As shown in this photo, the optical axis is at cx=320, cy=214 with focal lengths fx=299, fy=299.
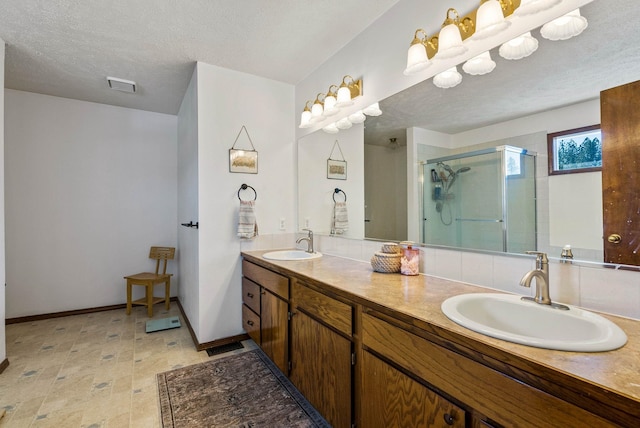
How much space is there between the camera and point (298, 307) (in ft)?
5.83

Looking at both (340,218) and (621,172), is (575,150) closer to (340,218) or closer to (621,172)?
(621,172)

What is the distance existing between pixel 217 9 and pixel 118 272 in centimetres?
327

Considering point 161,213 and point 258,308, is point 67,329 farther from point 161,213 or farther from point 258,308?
point 258,308

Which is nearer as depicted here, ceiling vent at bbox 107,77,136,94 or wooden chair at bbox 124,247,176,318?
ceiling vent at bbox 107,77,136,94

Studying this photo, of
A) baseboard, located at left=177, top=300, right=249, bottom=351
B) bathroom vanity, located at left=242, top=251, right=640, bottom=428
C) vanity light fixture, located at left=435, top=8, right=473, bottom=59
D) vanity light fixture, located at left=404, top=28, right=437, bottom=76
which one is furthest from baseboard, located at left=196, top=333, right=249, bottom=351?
vanity light fixture, located at left=435, top=8, right=473, bottom=59

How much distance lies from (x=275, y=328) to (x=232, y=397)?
0.49 metres

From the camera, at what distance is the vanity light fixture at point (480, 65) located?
1404 mm

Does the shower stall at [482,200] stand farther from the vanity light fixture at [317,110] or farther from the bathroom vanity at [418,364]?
the vanity light fixture at [317,110]

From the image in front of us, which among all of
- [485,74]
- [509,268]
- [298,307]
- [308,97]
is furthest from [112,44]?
[509,268]

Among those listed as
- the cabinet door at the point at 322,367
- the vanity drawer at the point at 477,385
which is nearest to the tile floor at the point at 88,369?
the cabinet door at the point at 322,367

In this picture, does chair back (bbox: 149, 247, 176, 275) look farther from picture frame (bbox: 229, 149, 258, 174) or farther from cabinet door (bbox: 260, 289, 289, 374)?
cabinet door (bbox: 260, 289, 289, 374)

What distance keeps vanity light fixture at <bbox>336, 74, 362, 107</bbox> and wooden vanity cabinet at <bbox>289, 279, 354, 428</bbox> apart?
1344mm

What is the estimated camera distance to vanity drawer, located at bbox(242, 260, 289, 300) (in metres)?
1.94

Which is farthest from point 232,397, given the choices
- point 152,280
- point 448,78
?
point 448,78
